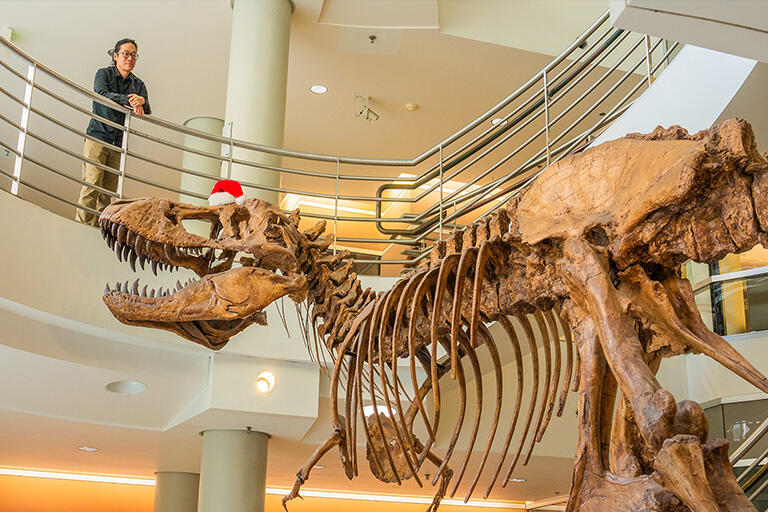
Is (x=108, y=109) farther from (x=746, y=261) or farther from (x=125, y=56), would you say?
(x=746, y=261)

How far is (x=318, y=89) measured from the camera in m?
10.3

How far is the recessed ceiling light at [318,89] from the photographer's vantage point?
33.7 feet

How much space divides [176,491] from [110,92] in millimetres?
6171

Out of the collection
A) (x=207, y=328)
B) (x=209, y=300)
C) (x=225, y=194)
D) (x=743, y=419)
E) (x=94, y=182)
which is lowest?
(x=743, y=419)

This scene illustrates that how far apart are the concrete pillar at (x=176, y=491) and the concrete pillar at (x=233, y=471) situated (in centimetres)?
373

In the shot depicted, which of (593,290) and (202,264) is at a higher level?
(202,264)

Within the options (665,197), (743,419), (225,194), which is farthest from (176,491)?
(665,197)

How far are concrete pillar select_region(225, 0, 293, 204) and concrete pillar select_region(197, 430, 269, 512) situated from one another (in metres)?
2.25

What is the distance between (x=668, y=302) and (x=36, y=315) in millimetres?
4545

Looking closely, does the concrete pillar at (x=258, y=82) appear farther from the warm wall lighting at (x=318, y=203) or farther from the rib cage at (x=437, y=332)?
the warm wall lighting at (x=318, y=203)

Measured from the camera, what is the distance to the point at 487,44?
9.38 m

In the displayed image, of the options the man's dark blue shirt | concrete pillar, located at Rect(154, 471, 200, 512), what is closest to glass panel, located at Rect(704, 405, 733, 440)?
the man's dark blue shirt

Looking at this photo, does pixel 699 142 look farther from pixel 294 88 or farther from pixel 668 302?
pixel 294 88

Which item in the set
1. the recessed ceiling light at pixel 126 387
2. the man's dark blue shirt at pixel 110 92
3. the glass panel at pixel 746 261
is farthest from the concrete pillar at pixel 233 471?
the glass panel at pixel 746 261
